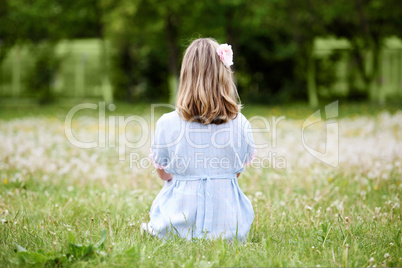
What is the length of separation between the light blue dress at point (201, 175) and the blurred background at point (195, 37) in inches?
462

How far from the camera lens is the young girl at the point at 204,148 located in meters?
3.07

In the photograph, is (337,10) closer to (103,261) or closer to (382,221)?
(382,221)

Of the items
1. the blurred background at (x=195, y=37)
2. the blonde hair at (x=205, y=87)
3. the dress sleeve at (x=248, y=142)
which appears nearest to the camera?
the blonde hair at (x=205, y=87)

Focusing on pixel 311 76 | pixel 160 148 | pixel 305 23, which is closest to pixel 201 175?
pixel 160 148

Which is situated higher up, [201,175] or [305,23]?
[305,23]

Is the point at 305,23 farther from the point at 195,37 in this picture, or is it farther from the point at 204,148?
the point at 204,148

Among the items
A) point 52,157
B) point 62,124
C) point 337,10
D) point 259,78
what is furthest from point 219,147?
point 259,78

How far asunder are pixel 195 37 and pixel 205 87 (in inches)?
646

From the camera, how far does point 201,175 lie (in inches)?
124

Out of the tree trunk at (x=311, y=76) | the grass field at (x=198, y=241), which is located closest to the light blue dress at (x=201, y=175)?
the grass field at (x=198, y=241)

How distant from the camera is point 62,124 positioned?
10969 mm
